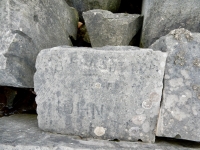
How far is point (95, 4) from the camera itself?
6.12 feet

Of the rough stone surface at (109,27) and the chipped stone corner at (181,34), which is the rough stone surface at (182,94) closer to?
the chipped stone corner at (181,34)

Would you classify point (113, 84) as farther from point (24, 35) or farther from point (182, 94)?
point (24, 35)

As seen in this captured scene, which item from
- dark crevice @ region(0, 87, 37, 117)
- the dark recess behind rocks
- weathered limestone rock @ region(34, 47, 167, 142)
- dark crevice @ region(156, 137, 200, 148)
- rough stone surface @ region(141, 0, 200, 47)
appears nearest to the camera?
weathered limestone rock @ region(34, 47, 167, 142)

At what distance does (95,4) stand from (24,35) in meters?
0.65

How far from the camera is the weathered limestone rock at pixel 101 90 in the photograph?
1.20 meters

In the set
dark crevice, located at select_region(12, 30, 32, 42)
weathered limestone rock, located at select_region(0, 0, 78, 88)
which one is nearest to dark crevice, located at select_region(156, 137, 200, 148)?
weathered limestone rock, located at select_region(0, 0, 78, 88)

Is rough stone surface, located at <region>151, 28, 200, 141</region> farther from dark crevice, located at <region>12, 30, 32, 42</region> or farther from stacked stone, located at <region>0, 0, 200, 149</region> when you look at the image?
dark crevice, located at <region>12, 30, 32, 42</region>

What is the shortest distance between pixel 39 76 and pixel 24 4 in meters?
0.49

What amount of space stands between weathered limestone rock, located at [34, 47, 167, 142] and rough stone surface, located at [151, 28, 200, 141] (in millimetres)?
48

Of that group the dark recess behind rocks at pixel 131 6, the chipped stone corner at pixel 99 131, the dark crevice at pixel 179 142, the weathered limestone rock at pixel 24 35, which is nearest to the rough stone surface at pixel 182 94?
the dark crevice at pixel 179 142

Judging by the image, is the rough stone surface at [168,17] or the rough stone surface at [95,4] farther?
the rough stone surface at [95,4]

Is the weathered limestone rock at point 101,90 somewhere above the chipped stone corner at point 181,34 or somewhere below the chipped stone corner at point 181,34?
below

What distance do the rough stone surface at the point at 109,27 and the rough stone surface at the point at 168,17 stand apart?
0.36 ft

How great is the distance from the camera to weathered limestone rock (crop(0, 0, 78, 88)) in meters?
1.35
